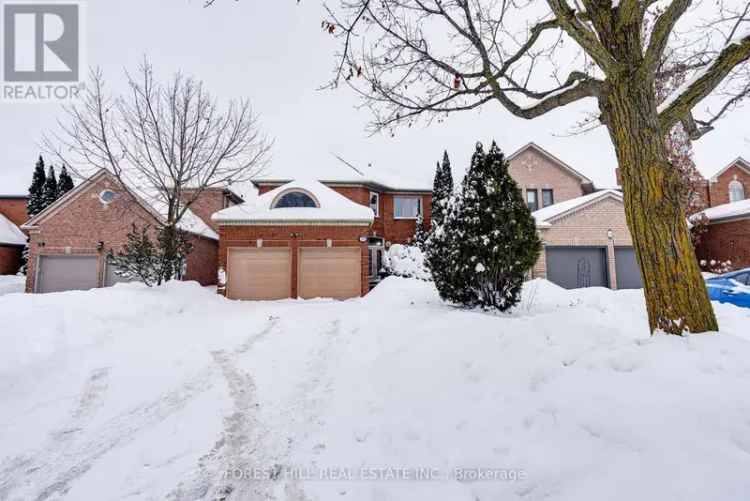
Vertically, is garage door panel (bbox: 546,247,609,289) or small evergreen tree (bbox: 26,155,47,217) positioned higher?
small evergreen tree (bbox: 26,155,47,217)

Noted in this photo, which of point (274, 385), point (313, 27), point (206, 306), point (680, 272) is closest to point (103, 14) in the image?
point (313, 27)

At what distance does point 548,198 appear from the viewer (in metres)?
20.3

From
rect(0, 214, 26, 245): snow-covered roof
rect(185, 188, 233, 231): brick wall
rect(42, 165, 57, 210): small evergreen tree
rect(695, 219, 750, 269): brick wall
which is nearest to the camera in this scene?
rect(695, 219, 750, 269): brick wall

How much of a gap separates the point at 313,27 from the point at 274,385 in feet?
16.0

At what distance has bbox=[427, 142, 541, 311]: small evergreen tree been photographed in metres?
6.91

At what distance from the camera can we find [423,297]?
9.50 m

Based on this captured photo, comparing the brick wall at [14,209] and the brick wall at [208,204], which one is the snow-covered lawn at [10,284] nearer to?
the brick wall at [14,209]

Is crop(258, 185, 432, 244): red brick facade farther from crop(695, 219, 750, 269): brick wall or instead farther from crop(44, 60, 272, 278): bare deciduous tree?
crop(695, 219, 750, 269): brick wall

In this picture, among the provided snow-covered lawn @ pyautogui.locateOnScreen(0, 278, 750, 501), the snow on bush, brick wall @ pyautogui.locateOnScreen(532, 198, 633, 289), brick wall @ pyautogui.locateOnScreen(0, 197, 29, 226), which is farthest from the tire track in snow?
brick wall @ pyautogui.locateOnScreen(0, 197, 29, 226)

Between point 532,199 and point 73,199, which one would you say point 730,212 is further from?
point 73,199

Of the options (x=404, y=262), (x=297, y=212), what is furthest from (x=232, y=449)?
(x=404, y=262)

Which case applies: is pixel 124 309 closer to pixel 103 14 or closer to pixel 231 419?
pixel 231 419

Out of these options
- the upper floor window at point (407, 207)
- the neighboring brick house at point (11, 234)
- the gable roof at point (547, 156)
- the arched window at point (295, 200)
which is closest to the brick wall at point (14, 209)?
the neighboring brick house at point (11, 234)

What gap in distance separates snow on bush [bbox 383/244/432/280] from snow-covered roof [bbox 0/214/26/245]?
22.7 meters
